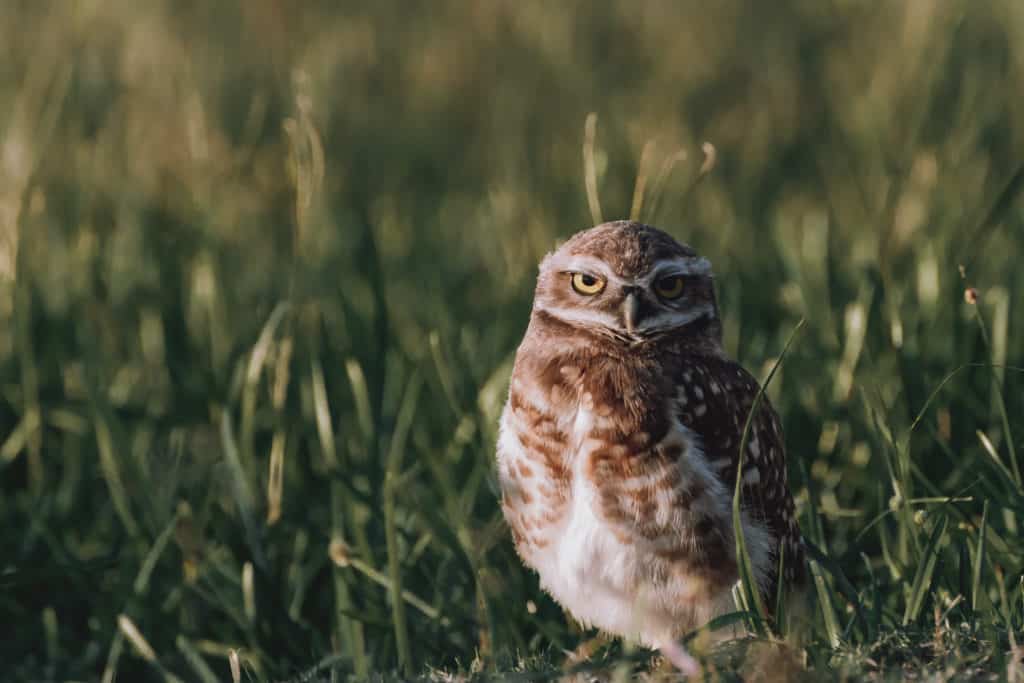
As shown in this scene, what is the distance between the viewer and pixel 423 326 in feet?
14.6

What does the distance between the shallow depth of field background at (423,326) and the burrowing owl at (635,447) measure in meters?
0.19

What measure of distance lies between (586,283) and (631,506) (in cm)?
47

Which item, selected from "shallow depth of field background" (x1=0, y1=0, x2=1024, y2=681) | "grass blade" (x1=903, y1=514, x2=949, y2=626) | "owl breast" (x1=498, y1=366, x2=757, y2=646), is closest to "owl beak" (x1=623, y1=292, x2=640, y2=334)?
"owl breast" (x1=498, y1=366, x2=757, y2=646)

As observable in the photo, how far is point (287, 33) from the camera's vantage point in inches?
301

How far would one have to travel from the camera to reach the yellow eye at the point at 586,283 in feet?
9.01

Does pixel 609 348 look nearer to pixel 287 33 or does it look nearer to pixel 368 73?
pixel 368 73

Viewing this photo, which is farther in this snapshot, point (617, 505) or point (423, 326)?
point (423, 326)

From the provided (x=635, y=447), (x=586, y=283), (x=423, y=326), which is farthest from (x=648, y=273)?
(x=423, y=326)

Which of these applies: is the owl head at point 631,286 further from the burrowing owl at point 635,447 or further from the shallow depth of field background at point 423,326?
the shallow depth of field background at point 423,326

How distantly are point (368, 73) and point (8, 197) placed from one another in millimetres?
3460

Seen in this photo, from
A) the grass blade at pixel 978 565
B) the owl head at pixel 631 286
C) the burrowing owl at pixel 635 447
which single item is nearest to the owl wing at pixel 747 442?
the burrowing owl at pixel 635 447

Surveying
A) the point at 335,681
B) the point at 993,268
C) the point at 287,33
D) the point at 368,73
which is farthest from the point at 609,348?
the point at 287,33

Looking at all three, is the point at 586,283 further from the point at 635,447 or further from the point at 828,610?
the point at 828,610

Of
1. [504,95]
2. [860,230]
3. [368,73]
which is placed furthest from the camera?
[368,73]
